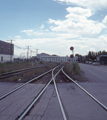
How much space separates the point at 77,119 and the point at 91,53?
146757 mm

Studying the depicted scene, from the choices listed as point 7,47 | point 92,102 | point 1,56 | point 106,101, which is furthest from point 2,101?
point 7,47

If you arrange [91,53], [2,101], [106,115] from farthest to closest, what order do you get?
[91,53] → [2,101] → [106,115]

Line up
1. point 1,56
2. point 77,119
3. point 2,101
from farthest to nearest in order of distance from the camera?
point 1,56 < point 2,101 < point 77,119

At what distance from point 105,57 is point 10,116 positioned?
80.8 metres

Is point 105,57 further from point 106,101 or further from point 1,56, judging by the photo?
point 106,101

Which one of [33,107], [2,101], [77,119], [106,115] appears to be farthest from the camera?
[2,101]

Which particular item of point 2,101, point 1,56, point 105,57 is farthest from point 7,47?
point 2,101

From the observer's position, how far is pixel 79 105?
766 cm

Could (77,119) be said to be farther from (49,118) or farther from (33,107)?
(33,107)

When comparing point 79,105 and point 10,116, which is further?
point 79,105

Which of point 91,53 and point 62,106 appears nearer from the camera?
point 62,106

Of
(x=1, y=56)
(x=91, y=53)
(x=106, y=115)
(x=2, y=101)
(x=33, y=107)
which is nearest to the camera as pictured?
(x=106, y=115)

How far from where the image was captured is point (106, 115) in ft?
20.8

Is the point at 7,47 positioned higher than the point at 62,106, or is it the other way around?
the point at 7,47
